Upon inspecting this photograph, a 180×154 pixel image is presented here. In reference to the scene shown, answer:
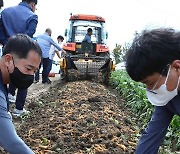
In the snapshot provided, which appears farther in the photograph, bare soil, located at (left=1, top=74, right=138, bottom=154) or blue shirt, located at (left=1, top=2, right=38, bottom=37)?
blue shirt, located at (left=1, top=2, right=38, bottom=37)

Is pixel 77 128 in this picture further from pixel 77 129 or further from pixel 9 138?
pixel 9 138

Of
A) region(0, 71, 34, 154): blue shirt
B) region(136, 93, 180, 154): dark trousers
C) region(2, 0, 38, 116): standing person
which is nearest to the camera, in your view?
region(0, 71, 34, 154): blue shirt

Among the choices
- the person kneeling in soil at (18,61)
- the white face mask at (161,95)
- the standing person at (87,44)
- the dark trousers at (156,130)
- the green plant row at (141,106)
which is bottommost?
the green plant row at (141,106)

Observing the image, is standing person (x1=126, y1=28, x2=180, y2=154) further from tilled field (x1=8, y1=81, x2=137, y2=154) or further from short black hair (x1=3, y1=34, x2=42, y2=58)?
tilled field (x1=8, y1=81, x2=137, y2=154)

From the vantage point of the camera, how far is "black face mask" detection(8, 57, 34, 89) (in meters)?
2.57

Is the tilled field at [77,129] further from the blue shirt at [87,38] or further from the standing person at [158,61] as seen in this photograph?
the blue shirt at [87,38]

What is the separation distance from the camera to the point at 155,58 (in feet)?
7.04

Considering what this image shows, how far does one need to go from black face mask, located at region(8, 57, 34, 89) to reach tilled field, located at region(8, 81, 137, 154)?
154 cm

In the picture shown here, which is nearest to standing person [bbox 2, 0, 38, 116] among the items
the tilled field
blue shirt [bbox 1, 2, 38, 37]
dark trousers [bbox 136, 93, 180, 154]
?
blue shirt [bbox 1, 2, 38, 37]

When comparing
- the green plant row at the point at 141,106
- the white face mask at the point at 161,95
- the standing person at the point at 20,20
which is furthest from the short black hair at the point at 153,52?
the standing person at the point at 20,20

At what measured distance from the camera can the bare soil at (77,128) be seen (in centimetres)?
431

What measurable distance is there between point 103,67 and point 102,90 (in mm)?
1516

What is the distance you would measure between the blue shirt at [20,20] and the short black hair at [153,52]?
11.0ft

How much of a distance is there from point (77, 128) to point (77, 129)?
4 cm
